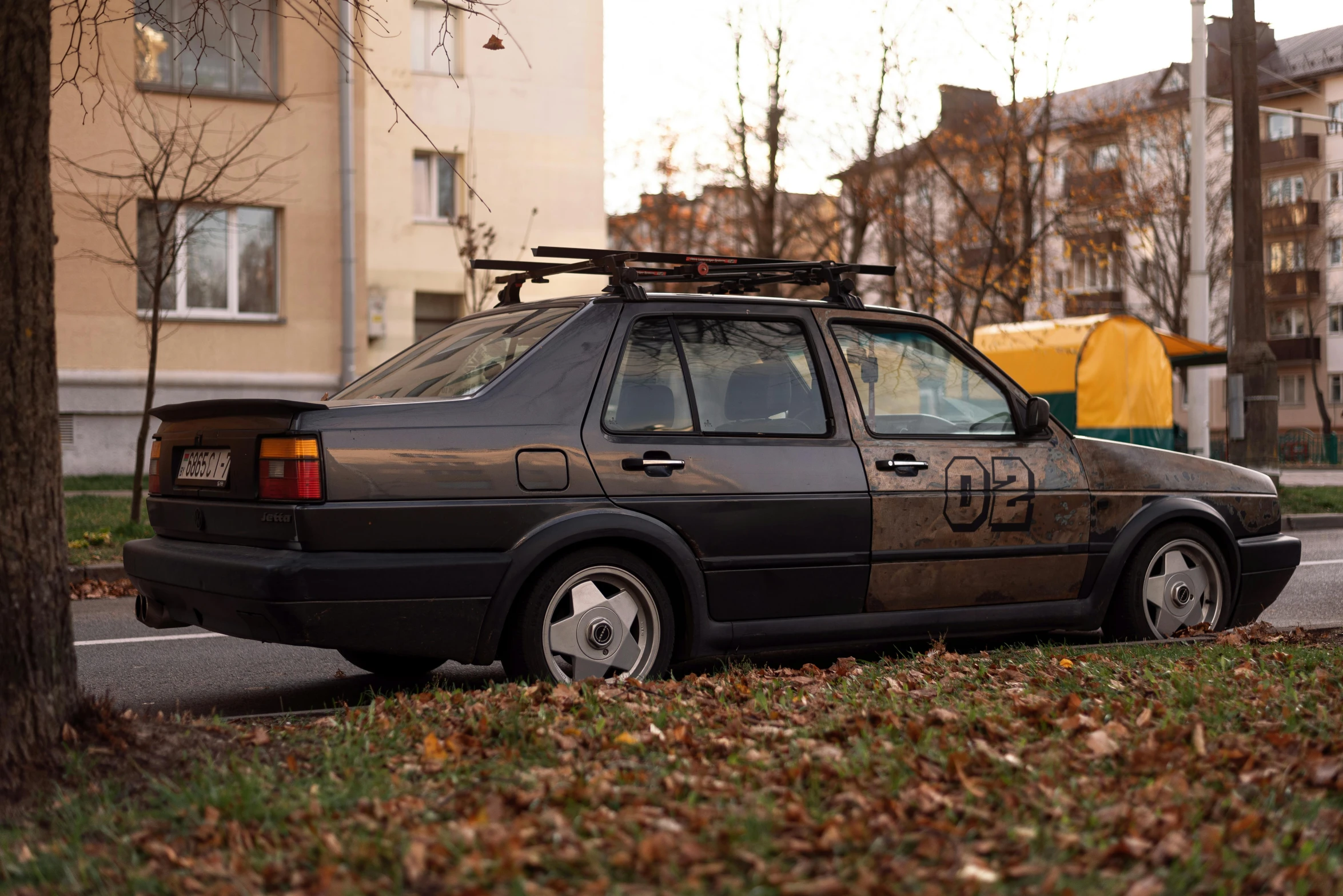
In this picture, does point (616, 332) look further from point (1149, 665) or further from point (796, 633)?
point (1149, 665)

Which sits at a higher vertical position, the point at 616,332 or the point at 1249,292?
the point at 1249,292

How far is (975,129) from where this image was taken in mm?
24703

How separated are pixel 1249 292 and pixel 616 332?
13.4 m

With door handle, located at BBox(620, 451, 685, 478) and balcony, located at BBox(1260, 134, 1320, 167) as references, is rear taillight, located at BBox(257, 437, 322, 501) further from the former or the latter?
balcony, located at BBox(1260, 134, 1320, 167)

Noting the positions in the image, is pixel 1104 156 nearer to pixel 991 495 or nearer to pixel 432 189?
pixel 432 189

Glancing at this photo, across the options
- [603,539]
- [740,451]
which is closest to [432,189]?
[740,451]

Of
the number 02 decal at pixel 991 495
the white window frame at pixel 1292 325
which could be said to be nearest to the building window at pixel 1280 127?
the white window frame at pixel 1292 325

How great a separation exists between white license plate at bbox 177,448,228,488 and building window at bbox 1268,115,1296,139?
65594 millimetres

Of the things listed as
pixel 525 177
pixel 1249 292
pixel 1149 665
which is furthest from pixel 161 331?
pixel 1149 665

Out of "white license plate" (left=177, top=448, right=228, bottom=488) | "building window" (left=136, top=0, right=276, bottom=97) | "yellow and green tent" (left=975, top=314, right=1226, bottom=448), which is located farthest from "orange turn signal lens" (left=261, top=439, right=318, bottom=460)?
"building window" (left=136, top=0, right=276, bottom=97)

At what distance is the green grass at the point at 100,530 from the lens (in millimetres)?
11086

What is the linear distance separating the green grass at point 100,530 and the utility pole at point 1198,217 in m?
13.5

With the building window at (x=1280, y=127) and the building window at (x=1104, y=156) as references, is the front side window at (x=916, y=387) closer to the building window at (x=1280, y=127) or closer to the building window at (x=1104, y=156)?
the building window at (x=1104, y=156)

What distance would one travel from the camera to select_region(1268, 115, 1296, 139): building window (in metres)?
63.6
